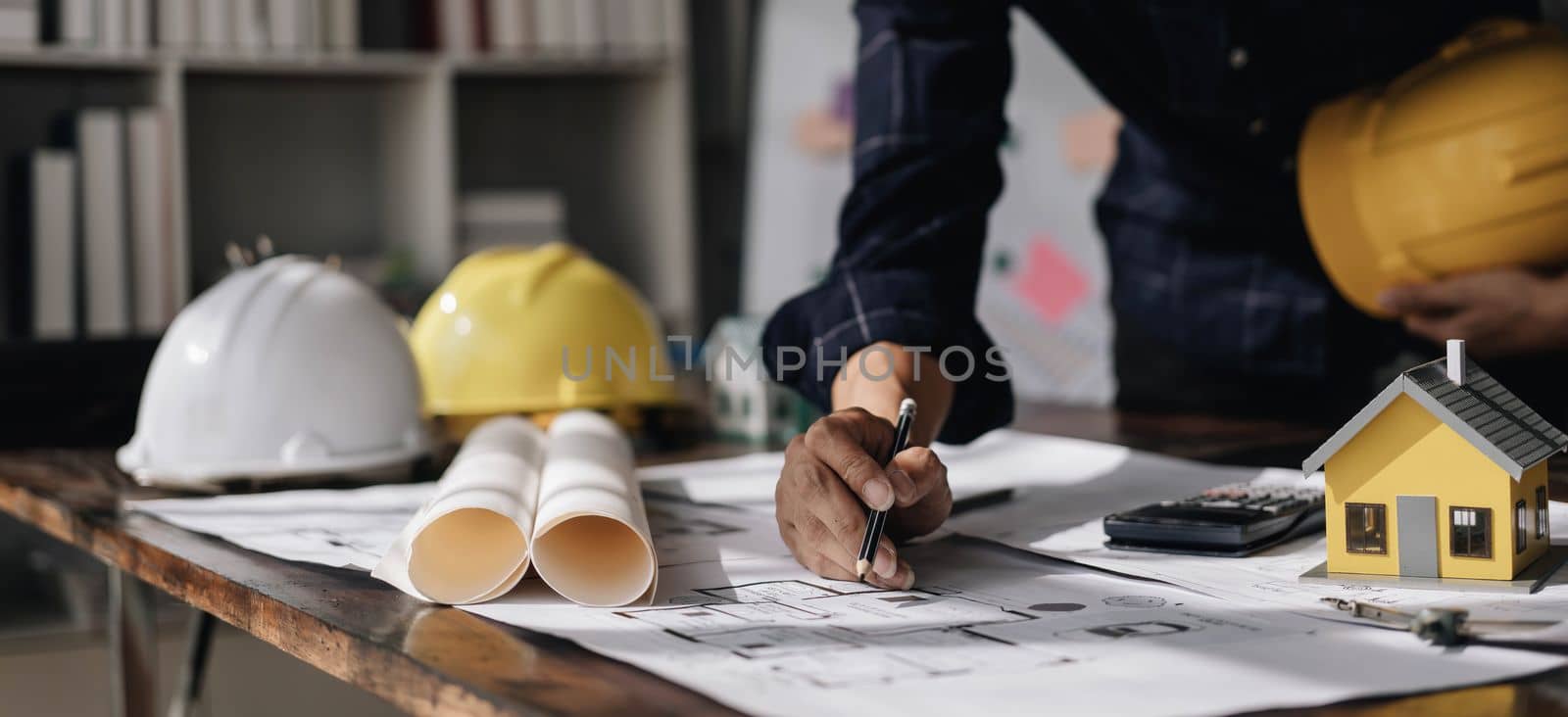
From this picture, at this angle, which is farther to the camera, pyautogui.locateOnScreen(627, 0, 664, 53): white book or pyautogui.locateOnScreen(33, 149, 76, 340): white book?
pyautogui.locateOnScreen(627, 0, 664, 53): white book

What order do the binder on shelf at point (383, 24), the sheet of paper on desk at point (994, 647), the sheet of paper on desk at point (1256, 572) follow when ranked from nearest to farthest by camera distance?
the sheet of paper on desk at point (994, 647), the sheet of paper on desk at point (1256, 572), the binder on shelf at point (383, 24)

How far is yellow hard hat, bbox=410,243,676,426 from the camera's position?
1.27 m

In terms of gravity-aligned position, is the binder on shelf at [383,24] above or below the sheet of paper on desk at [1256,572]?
above

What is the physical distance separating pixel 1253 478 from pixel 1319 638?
404 mm

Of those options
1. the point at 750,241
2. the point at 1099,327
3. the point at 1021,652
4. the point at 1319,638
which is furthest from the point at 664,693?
the point at 750,241

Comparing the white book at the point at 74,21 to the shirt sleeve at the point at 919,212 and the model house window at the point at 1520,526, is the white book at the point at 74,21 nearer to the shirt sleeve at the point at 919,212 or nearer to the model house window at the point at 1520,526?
the shirt sleeve at the point at 919,212

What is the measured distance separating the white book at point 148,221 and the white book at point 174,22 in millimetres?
136

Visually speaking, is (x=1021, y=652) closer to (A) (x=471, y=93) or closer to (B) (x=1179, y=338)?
(B) (x=1179, y=338)

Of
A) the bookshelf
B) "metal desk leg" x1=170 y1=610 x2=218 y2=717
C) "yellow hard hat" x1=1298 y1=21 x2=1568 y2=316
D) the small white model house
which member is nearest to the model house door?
"yellow hard hat" x1=1298 y1=21 x2=1568 y2=316

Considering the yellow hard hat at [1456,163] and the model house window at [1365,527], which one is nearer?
the model house window at [1365,527]

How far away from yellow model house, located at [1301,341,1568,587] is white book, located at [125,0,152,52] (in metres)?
2.52

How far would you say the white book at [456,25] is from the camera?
2.88 m

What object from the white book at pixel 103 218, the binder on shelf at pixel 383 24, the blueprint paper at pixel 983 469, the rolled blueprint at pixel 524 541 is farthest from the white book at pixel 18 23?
the rolled blueprint at pixel 524 541

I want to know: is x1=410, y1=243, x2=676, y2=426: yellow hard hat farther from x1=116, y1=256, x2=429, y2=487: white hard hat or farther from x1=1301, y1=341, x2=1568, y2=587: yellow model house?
x1=1301, y1=341, x2=1568, y2=587: yellow model house
